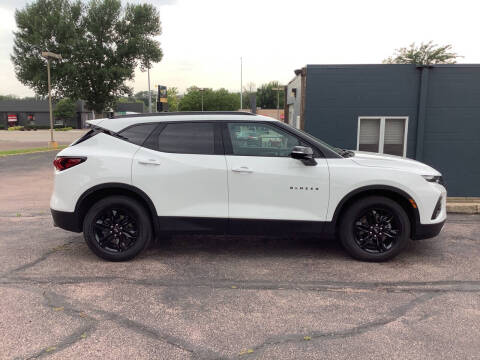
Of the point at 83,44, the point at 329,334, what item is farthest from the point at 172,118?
the point at 83,44

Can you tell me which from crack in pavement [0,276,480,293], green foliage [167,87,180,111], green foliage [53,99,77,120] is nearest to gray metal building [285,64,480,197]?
crack in pavement [0,276,480,293]

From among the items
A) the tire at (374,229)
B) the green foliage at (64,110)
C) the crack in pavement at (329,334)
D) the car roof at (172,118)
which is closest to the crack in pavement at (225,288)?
the crack in pavement at (329,334)

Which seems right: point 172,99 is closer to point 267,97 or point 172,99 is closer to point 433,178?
point 267,97

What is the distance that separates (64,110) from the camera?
76.1m

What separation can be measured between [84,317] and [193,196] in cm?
180

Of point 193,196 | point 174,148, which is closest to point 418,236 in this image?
point 193,196

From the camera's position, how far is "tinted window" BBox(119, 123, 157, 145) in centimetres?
478

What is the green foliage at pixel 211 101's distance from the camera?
78.2 metres

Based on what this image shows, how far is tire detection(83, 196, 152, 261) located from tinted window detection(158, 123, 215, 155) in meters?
0.82

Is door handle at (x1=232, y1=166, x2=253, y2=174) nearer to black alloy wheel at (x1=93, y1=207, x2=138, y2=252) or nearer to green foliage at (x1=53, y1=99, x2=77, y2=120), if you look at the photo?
black alloy wheel at (x1=93, y1=207, x2=138, y2=252)

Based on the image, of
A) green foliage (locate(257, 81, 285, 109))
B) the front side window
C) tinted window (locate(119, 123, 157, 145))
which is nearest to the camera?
the front side window

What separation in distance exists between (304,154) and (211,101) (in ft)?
250

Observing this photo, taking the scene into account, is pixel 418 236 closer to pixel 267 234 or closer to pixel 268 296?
pixel 267 234

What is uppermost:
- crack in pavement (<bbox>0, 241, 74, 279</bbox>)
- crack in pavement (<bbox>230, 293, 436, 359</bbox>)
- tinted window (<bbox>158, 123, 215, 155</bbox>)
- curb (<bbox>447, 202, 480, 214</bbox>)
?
tinted window (<bbox>158, 123, 215, 155</bbox>)
